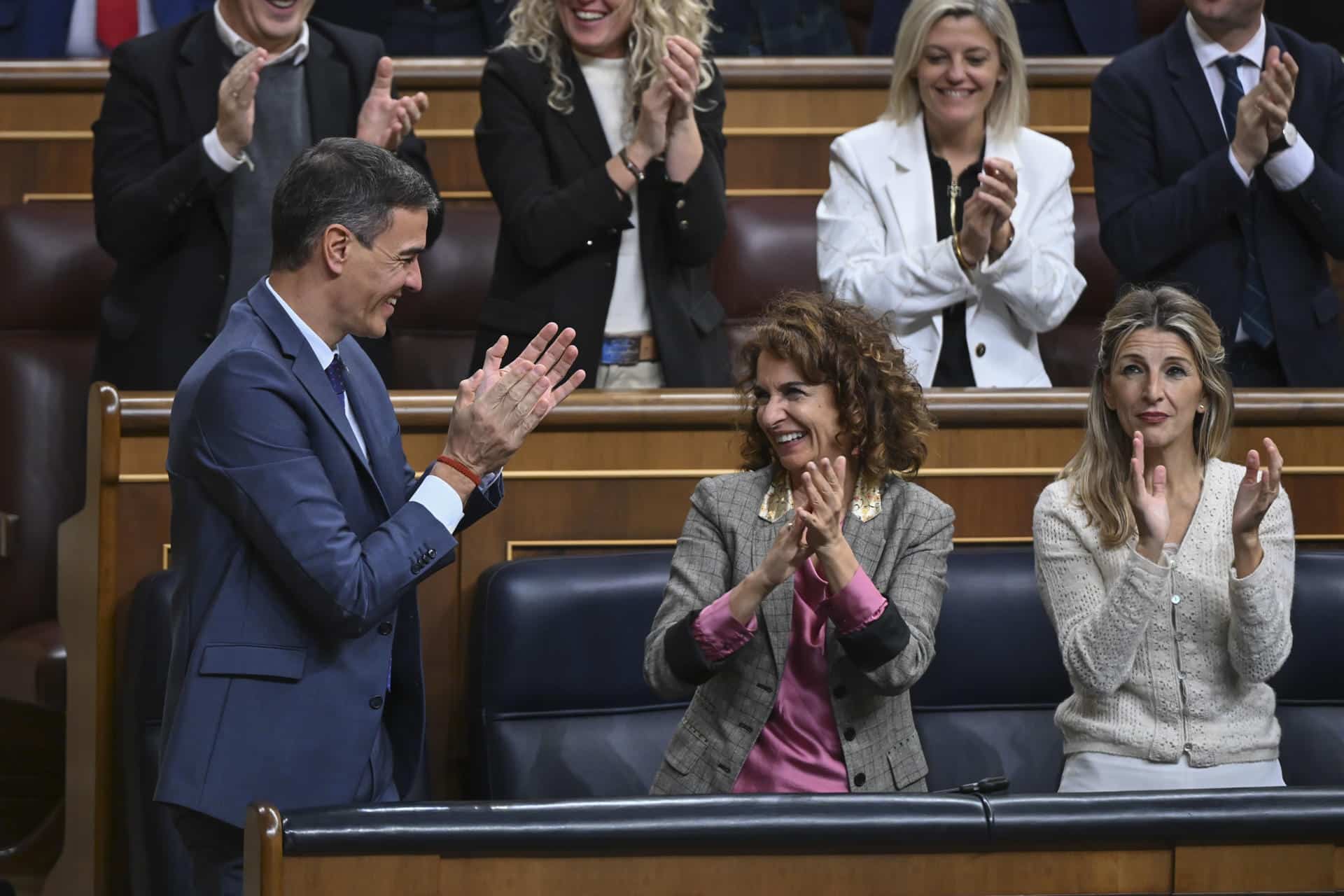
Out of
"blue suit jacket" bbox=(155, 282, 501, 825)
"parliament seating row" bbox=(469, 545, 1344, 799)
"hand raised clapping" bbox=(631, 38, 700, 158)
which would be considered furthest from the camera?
"hand raised clapping" bbox=(631, 38, 700, 158)

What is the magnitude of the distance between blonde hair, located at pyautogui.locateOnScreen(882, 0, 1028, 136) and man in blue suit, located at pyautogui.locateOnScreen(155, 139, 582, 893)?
1238 mm

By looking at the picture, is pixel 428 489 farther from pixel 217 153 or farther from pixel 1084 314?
pixel 1084 314

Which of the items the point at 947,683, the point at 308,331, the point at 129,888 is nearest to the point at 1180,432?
the point at 947,683

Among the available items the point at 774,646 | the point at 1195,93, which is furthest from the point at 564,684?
the point at 1195,93

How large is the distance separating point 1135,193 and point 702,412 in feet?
2.79

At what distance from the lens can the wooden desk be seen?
220 centimetres

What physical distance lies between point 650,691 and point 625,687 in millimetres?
34

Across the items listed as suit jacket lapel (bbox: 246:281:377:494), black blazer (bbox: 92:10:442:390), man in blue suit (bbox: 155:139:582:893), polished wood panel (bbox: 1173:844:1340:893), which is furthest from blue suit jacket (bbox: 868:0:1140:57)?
polished wood panel (bbox: 1173:844:1340:893)

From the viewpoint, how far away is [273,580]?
1604 millimetres

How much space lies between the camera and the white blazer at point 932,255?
103 inches

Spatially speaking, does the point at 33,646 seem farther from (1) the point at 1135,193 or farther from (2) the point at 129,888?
(1) the point at 1135,193

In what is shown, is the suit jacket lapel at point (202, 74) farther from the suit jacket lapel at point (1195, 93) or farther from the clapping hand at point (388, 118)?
the suit jacket lapel at point (1195, 93)

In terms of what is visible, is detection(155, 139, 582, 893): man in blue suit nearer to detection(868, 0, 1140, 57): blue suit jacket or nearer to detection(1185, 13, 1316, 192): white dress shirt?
detection(1185, 13, 1316, 192): white dress shirt

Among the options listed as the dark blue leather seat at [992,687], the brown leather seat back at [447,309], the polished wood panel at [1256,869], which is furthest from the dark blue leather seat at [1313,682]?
the brown leather seat back at [447,309]
